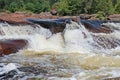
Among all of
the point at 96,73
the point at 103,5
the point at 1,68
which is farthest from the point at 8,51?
the point at 103,5

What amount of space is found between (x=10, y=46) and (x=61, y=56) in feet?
7.26

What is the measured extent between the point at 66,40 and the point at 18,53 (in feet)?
10.5

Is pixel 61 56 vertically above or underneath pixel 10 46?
underneath

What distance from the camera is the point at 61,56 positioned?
11430mm

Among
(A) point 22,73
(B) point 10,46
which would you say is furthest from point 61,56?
(A) point 22,73

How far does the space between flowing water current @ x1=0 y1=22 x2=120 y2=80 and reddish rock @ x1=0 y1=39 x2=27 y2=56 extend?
22 cm

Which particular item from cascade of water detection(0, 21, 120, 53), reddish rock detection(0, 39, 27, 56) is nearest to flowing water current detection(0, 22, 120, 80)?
cascade of water detection(0, 21, 120, 53)

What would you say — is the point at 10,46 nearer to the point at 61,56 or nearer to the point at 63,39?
the point at 61,56

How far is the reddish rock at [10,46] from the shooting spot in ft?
38.7

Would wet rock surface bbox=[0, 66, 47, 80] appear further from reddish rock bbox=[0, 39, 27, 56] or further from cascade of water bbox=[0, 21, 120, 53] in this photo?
cascade of water bbox=[0, 21, 120, 53]

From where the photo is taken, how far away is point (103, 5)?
Result: 145 ft

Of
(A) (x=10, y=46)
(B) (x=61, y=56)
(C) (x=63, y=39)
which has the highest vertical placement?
(A) (x=10, y=46)

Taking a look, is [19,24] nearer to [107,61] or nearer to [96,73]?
[107,61]

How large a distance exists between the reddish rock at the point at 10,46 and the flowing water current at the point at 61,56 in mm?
219
